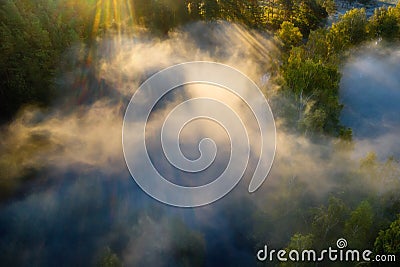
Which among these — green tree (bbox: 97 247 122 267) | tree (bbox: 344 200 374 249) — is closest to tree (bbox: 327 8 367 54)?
tree (bbox: 344 200 374 249)

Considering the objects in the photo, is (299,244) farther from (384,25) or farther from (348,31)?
(384,25)

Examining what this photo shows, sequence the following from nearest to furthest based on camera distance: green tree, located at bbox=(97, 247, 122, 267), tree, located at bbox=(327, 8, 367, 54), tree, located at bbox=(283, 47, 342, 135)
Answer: green tree, located at bbox=(97, 247, 122, 267) < tree, located at bbox=(283, 47, 342, 135) < tree, located at bbox=(327, 8, 367, 54)

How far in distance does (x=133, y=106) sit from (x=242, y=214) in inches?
798

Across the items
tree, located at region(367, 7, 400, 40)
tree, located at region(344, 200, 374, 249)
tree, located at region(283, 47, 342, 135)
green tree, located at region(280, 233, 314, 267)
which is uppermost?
tree, located at region(367, 7, 400, 40)

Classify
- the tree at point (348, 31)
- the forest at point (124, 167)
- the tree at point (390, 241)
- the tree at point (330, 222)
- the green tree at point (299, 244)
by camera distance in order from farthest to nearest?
the tree at point (348, 31) → the forest at point (124, 167) → the tree at point (330, 222) → the green tree at point (299, 244) → the tree at point (390, 241)

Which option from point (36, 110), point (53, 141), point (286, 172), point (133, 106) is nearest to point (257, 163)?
point (286, 172)

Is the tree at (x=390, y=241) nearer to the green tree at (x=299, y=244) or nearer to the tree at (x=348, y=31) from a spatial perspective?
the green tree at (x=299, y=244)

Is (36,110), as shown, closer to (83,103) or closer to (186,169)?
(83,103)

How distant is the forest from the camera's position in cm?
2883

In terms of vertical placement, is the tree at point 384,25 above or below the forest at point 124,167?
above

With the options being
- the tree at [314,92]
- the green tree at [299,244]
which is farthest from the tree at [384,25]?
the green tree at [299,244]

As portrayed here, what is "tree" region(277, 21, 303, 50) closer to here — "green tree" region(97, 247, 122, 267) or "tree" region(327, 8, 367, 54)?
"tree" region(327, 8, 367, 54)

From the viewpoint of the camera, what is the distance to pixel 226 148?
3709 centimetres

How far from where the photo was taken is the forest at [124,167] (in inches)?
1135
